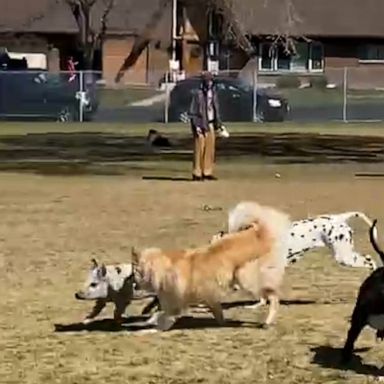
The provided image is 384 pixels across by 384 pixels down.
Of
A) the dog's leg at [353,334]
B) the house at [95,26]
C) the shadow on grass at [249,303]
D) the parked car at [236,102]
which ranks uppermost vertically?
the dog's leg at [353,334]

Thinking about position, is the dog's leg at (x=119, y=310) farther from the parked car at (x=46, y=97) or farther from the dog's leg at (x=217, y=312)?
the parked car at (x=46, y=97)

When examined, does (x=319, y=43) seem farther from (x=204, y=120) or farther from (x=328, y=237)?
(x=328, y=237)

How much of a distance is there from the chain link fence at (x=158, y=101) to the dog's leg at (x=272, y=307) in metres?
35.2

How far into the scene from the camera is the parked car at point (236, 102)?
46.0 meters

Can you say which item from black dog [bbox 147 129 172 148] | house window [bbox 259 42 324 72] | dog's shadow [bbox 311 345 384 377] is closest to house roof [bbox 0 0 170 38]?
house window [bbox 259 42 324 72]

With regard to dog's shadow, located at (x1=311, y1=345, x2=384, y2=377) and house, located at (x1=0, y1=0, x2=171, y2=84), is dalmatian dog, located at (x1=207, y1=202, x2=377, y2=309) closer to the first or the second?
dog's shadow, located at (x1=311, y1=345, x2=384, y2=377)

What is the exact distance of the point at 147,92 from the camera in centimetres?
4759

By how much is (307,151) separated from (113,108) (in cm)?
1547

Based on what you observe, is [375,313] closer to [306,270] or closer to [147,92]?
[306,270]

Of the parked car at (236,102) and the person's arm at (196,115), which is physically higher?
the person's arm at (196,115)

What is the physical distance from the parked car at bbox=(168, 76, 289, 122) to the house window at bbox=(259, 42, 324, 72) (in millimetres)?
10764

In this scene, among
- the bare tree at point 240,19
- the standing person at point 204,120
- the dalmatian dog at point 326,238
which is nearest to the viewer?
the dalmatian dog at point 326,238

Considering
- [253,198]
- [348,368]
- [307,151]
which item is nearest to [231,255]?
[348,368]

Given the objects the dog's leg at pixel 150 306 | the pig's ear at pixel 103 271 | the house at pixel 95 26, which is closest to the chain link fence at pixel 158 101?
the house at pixel 95 26
